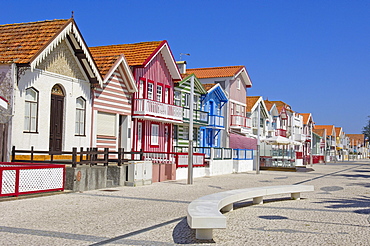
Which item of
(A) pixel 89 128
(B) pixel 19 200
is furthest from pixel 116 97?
(B) pixel 19 200

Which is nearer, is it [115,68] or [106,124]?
[115,68]

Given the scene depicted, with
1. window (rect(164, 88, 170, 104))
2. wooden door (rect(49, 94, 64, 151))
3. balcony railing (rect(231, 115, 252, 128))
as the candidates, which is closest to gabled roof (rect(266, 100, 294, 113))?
balcony railing (rect(231, 115, 252, 128))

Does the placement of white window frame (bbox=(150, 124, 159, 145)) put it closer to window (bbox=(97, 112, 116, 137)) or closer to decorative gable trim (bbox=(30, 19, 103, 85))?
window (bbox=(97, 112, 116, 137))

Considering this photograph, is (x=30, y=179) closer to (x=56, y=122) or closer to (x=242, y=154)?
(x=56, y=122)

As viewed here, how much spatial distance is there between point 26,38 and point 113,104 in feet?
21.4

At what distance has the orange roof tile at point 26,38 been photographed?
1884 centimetres

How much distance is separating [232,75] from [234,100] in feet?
8.01

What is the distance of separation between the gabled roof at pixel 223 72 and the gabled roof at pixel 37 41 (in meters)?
20.7

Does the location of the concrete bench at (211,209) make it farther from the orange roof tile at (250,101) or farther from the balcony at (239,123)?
the orange roof tile at (250,101)

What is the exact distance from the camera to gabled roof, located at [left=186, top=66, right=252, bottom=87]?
137 ft

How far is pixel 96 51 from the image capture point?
3098cm

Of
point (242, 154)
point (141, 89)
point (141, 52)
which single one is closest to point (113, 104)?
point (141, 89)

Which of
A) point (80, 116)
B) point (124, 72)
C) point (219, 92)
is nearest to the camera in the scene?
point (80, 116)

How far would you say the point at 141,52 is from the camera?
93.8ft
